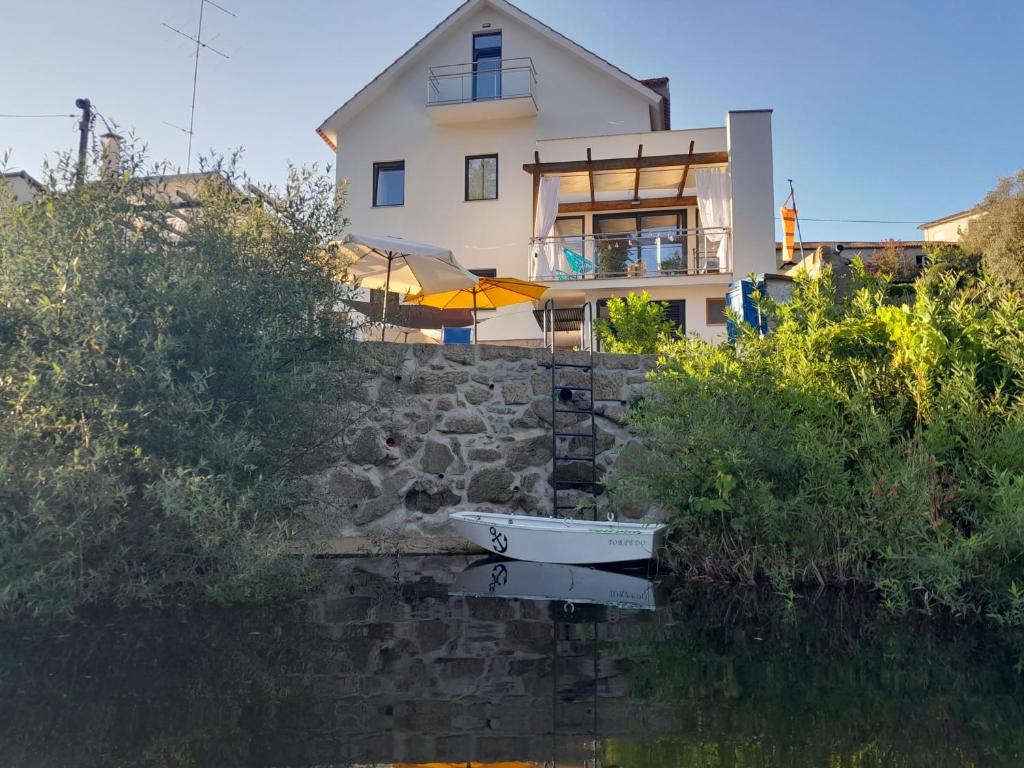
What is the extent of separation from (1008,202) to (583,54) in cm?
996

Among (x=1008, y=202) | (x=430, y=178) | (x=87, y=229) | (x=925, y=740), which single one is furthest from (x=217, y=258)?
(x=1008, y=202)

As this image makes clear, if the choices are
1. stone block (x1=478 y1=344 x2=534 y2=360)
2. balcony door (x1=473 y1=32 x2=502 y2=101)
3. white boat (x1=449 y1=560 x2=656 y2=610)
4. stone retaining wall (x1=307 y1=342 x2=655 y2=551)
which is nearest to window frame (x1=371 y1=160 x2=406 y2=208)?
balcony door (x1=473 y1=32 x2=502 y2=101)

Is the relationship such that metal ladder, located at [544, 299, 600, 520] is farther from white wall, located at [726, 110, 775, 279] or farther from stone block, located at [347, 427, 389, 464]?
white wall, located at [726, 110, 775, 279]

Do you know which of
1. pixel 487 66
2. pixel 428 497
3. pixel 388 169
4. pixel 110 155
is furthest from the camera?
pixel 388 169

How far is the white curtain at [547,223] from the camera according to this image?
15.8 metres

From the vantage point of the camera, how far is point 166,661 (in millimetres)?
3936

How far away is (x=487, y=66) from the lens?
18.4 metres

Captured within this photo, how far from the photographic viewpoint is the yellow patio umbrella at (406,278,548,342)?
12000mm

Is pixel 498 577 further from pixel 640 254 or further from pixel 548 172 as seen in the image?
pixel 548 172

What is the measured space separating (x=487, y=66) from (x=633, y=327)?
386 inches

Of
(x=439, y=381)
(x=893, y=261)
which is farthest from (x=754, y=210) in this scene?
(x=439, y=381)

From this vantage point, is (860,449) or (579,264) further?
(579,264)

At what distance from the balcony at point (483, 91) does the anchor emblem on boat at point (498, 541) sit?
12473mm

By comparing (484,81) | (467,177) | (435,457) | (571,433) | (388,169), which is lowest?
(435,457)
